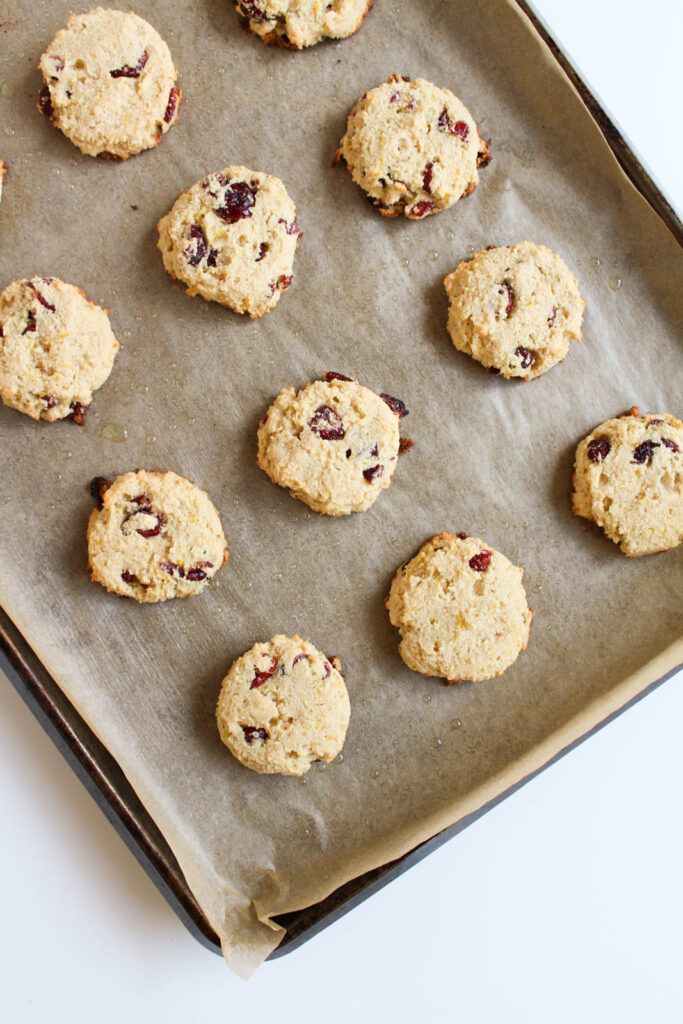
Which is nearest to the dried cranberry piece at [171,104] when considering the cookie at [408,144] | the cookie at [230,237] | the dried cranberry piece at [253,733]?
the cookie at [230,237]

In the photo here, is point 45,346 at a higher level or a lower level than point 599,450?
lower

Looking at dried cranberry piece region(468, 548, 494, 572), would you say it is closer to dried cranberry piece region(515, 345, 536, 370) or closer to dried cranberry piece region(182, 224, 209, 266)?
dried cranberry piece region(515, 345, 536, 370)

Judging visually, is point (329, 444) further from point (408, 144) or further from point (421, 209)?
point (408, 144)

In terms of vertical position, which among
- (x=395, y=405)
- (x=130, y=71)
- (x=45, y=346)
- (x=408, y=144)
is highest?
(x=408, y=144)

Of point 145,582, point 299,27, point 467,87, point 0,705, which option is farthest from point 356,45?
point 0,705

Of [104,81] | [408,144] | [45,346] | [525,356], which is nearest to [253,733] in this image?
[45,346]

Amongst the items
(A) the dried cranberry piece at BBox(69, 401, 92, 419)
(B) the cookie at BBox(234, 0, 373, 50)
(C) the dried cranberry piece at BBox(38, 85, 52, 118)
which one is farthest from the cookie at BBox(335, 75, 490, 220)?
(A) the dried cranberry piece at BBox(69, 401, 92, 419)

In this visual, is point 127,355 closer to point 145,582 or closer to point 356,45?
point 145,582
